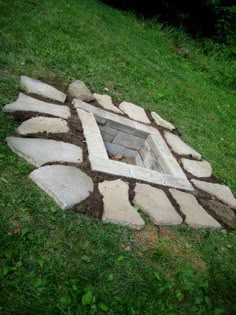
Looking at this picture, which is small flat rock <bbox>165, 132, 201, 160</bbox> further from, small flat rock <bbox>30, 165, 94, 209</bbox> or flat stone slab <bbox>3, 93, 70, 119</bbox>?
small flat rock <bbox>30, 165, 94, 209</bbox>

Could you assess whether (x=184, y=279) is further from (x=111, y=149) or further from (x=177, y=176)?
(x=111, y=149)

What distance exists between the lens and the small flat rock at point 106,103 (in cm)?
397

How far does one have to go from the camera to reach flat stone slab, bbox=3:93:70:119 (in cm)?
310

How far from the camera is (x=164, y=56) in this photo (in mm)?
6902

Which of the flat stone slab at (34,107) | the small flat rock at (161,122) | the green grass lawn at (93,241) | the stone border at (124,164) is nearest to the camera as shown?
the green grass lawn at (93,241)

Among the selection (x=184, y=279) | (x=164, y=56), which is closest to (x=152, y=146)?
(x=184, y=279)

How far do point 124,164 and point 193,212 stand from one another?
0.71m

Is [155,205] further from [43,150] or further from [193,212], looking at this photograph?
[43,150]

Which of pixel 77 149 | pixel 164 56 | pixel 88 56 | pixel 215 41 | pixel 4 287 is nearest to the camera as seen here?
pixel 4 287

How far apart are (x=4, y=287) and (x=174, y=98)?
12.8ft

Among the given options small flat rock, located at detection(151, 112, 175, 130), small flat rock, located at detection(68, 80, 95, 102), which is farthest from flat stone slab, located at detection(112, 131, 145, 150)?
small flat rock, located at detection(68, 80, 95, 102)

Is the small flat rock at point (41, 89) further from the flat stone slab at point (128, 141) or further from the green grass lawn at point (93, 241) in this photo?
the flat stone slab at point (128, 141)

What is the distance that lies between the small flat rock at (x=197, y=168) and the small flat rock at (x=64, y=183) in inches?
51.6

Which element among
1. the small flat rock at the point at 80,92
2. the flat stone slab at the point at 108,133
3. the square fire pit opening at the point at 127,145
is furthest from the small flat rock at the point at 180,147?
the small flat rock at the point at 80,92
